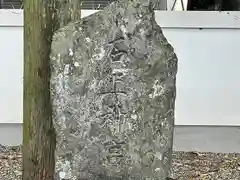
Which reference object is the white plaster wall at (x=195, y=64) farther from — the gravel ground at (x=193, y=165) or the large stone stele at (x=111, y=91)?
the large stone stele at (x=111, y=91)

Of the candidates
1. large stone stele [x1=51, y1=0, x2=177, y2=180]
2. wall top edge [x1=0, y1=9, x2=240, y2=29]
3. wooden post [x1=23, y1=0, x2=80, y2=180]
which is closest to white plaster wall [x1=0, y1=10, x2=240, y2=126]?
wall top edge [x1=0, y1=9, x2=240, y2=29]

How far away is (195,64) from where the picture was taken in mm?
6758

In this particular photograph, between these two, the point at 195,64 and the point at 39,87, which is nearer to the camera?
the point at 39,87

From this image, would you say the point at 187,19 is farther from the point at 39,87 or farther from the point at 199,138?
the point at 39,87

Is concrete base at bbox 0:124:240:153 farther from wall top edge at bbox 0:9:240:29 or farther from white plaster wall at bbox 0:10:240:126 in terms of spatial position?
wall top edge at bbox 0:9:240:29

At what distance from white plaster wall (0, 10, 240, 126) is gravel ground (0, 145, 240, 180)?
48 cm

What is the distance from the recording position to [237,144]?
670 centimetres

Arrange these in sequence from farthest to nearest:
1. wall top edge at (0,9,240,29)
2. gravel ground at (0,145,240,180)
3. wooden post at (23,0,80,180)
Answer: wall top edge at (0,9,240,29)
gravel ground at (0,145,240,180)
wooden post at (23,0,80,180)

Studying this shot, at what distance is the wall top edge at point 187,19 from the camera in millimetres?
6609

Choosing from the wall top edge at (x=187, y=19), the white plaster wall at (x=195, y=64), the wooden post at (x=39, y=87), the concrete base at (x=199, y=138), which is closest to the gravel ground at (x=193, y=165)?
the concrete base at (x=199, y=138)

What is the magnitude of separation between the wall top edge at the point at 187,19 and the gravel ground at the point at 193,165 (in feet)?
4.39

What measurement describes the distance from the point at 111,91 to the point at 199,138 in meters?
3.25

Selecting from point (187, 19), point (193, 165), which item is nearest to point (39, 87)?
point (193, 165)

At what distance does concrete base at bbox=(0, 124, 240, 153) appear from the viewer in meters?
6.68
